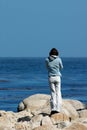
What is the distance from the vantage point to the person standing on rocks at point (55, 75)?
20312mm

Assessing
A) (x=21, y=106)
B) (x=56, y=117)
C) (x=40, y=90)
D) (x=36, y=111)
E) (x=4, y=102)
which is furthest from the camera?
(x=40, y=90)

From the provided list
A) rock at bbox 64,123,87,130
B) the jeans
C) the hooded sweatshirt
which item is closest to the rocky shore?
rock at bbox 64,123,87,130

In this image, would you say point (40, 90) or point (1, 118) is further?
point (40, 90)

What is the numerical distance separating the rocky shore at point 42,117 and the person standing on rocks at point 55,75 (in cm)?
30

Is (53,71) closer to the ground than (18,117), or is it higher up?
higher up

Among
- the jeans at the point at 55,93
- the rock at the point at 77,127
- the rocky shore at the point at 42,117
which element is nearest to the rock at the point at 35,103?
the rocky shore at the point at 42,117

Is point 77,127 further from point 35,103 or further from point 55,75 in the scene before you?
point 35,103

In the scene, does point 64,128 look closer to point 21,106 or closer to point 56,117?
point 56,117

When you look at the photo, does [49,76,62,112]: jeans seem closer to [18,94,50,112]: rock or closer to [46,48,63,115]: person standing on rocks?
[46,48,63,115]: person standing on rocks

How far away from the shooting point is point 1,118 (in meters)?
21.0

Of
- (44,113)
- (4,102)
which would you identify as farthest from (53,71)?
(4,102)

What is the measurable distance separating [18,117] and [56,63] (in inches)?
106

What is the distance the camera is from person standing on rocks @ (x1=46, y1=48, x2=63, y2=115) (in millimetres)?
20312

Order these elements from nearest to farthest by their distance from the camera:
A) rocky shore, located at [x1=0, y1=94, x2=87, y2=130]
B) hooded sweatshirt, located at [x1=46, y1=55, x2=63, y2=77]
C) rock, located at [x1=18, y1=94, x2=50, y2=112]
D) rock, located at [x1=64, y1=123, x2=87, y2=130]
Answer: rock, located at [x1=64, y1=123, x2=87, y2=130]
rocky shore, located at [x1=0, y1=94, x2=87, y2=130]
hooded sweatshirt, located at [x1=46, y1=55, x2=63, y2=77]
rock, located at [x1=18, y1=94, x2=50, y2=112]
